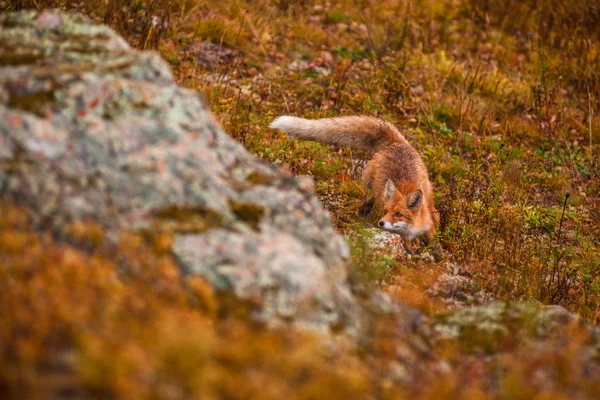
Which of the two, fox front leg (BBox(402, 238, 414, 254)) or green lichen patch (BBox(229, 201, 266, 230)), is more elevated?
green lichen patch (BBox(229, 201, 266, 230))

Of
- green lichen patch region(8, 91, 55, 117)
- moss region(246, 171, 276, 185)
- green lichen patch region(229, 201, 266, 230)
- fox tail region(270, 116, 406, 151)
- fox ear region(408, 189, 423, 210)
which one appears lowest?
fox ear region(408, 189, 423, 210)

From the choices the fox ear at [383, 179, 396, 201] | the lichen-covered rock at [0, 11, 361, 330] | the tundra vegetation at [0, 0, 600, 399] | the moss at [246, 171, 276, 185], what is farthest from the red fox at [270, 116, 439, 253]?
the lichen-covered rock at [0, 11, 361, 330]

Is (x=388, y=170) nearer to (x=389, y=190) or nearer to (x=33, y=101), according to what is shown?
(x=389, y=190)

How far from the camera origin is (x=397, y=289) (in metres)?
4.34

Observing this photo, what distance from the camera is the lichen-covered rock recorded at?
2803 mm

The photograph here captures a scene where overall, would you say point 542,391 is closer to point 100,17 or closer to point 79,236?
point 79,236

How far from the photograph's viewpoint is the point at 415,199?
6.50m

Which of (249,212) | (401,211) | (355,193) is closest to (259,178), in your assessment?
(249,212)

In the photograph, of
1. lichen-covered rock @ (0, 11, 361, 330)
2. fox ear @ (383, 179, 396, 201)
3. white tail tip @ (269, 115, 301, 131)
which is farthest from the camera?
fox ear @ (383, 179, 396, 201)

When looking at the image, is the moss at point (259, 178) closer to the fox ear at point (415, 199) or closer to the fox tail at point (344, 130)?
the fox tail at point (344, 130)

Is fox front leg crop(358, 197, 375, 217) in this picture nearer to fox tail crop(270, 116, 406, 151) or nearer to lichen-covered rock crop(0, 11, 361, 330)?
fox tail crop(270, 116, 406, 151)

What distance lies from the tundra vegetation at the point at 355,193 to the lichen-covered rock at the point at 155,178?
0.14 meters

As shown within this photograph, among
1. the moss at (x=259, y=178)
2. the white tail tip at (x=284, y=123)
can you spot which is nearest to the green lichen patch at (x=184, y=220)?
the moss at (x=259, y=178)

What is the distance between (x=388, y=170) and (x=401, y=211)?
627mm
